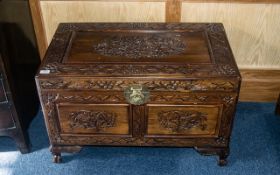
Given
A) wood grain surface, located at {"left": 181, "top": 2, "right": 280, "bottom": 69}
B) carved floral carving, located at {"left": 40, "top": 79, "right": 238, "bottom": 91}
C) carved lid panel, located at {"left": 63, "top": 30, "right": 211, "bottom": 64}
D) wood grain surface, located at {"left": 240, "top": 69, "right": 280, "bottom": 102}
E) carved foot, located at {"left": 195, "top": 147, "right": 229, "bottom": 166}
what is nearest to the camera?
carved floral carving, located at {"left": 40, "top": 79, "right": 238, "bottom": 91}

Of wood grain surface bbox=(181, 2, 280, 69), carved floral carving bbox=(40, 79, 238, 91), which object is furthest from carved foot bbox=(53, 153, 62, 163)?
wood grain surface bbox=(181, 2, 280, 69)

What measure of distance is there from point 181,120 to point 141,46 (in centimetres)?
36

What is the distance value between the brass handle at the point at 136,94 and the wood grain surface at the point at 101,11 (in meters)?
0.56

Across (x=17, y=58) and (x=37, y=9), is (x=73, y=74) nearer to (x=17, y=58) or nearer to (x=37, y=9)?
(x=17, y=58)

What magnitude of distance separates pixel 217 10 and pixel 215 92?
21.8 inches

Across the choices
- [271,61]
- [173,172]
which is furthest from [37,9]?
[271,61]

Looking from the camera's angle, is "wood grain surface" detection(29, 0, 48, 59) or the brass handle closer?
the brass handle

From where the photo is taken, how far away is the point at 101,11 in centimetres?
176

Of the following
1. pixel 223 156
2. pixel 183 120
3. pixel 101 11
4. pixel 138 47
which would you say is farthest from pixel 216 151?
pixel 101 11

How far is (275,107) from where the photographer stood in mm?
1916

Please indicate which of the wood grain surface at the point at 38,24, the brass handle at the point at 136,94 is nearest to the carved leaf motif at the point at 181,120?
the brass handle at the point at 136,94

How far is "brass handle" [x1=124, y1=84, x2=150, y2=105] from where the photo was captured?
52.8 inches

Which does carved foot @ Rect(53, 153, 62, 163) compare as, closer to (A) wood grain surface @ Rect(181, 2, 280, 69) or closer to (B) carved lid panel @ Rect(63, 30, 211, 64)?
(B) carved lid panel @ Rect(63, 30, 211, 64)

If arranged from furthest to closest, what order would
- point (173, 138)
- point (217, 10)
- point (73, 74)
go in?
point (217, 10)
point (173, 138)
point (73, 74)
